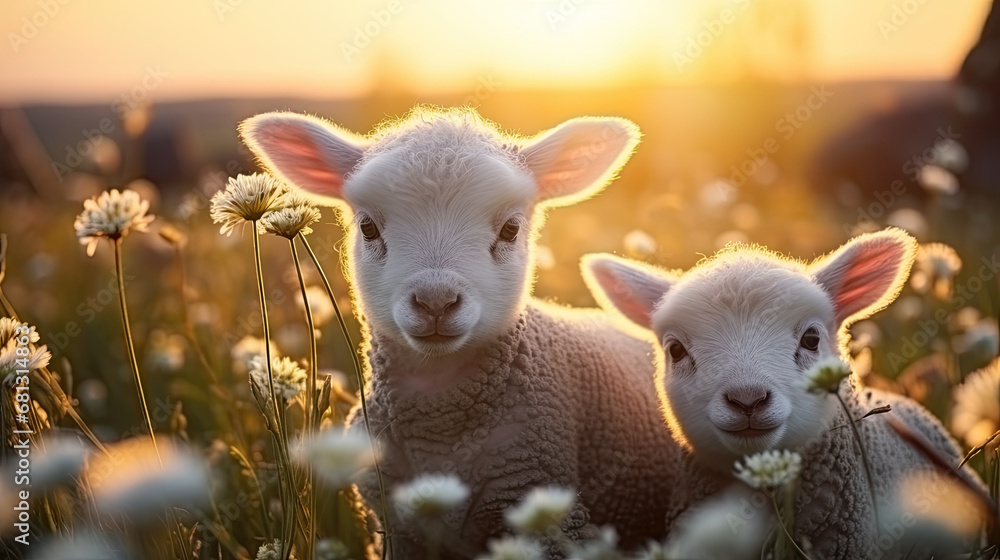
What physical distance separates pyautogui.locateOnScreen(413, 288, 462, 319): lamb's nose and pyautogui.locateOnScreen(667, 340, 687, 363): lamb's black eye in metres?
0.79

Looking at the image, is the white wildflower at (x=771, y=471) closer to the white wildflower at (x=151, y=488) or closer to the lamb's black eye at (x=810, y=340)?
the lamb's black eye at (x=810, y=340)

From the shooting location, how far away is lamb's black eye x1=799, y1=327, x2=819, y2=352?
3105mm

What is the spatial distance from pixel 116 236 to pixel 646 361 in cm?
227

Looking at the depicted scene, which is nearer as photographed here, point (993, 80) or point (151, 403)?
point (151, 403)

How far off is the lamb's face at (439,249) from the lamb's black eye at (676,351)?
1.91 feet

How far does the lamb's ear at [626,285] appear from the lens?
3.47 meters

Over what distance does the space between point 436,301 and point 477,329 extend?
27 cm

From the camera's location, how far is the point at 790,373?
2949 millimetres

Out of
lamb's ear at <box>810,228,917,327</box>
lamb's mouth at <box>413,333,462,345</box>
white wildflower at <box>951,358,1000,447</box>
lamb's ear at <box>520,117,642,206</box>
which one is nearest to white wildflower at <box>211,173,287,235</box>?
lamb's mouth at <box>413,333,462,345</box>

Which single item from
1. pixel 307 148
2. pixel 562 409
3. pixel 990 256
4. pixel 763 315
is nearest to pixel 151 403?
pixel 307 148

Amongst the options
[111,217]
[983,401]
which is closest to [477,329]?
[111,217]

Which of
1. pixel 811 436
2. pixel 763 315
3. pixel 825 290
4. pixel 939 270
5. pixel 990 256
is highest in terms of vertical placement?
pixel 990 256

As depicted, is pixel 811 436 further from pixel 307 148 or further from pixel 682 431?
pixel 307 148

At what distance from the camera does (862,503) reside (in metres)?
3.16
